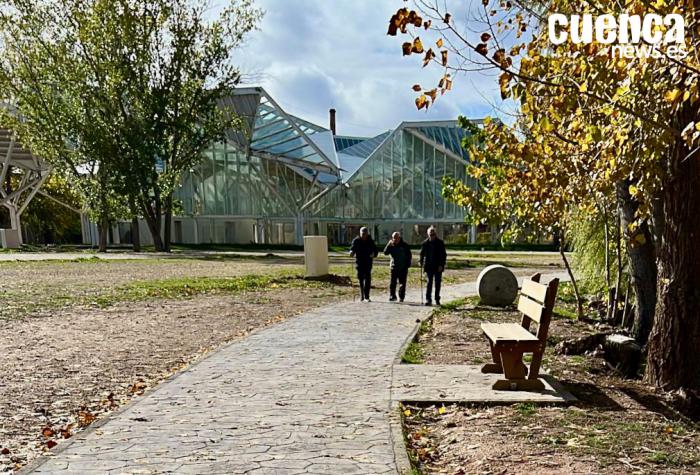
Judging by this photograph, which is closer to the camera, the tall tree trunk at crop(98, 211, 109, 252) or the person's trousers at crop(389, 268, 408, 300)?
the person's trousers at crop(389, 268, 408, 300)

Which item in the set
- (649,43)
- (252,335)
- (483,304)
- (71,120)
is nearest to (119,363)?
(252,335)

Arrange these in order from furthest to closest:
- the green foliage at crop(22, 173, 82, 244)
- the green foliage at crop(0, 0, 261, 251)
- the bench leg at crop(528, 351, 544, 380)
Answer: the green foliage at crop(22, 173, 82, 244), the green foliage at crop(0, 0, 261, 251), the bench leg at crop(528, 351, 544, 380)

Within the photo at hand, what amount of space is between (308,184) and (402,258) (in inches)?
1526

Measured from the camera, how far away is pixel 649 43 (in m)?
3.81

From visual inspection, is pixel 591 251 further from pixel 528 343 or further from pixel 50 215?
pixel 50 215

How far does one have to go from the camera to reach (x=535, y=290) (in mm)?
6328

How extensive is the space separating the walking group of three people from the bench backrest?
6628 millimetres

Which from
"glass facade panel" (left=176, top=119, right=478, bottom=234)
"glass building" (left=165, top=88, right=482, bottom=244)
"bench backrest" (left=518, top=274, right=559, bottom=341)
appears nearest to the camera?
"bench backrest" (left=518, top=274, right=559, bottom=341)

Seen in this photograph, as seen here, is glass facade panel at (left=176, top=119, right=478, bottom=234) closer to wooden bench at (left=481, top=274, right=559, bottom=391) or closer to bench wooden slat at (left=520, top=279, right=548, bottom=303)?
bench wooden slat at (left=520, top=279, right=548, bottom=303)

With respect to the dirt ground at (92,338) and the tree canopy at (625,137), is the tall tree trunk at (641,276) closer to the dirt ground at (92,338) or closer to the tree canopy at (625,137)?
the tree canopy at (625,137)

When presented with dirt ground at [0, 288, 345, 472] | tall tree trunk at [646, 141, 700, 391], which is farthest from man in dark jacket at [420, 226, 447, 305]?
tall tree trunk at [646, 141, 700, 391]

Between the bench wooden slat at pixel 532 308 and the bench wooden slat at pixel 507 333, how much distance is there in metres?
0.18

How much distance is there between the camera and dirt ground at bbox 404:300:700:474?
4246mm

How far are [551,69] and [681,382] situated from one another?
3.40 meters
